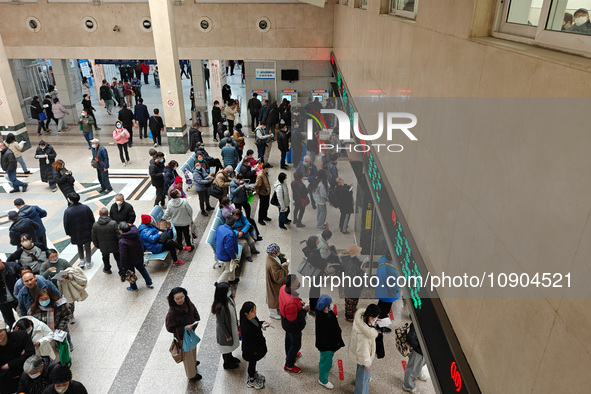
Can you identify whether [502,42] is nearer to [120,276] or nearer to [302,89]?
[120,276]

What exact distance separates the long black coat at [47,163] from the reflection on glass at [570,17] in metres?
12.4

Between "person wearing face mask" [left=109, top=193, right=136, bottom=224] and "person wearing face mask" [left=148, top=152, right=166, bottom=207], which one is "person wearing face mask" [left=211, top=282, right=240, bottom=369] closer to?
"person wearing face mask" [left=109, top=193, right=136, bottom=224]

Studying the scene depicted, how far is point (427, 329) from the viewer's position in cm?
343

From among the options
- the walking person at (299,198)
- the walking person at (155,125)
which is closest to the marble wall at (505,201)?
the walking person at (299,198)

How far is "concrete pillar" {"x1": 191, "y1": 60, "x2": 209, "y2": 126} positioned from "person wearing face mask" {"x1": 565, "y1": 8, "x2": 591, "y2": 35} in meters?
17.9

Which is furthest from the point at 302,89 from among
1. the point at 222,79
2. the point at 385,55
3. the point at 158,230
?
the point at 385,55

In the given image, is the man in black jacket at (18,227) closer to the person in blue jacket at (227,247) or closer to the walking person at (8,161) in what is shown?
the person in blue jacket at (227,247)

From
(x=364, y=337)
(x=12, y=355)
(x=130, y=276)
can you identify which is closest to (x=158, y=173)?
(x=130, y=276)

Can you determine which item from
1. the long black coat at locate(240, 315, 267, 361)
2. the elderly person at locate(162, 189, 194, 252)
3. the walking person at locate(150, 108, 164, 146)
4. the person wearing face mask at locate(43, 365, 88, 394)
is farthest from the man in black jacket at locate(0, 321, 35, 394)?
the walking person at locate(150, 108, 164, 146)

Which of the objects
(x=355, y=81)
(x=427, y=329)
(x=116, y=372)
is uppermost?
(x=355, y=81)

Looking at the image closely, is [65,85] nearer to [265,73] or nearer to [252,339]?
[265,73]

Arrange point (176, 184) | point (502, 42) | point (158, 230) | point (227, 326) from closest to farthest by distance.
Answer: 1. point (502, 42)
2. point (227, 326)
3. point (158, 230)
4. point (176, 184)

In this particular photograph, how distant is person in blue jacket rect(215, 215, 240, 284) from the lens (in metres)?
7.73

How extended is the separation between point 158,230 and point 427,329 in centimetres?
654
